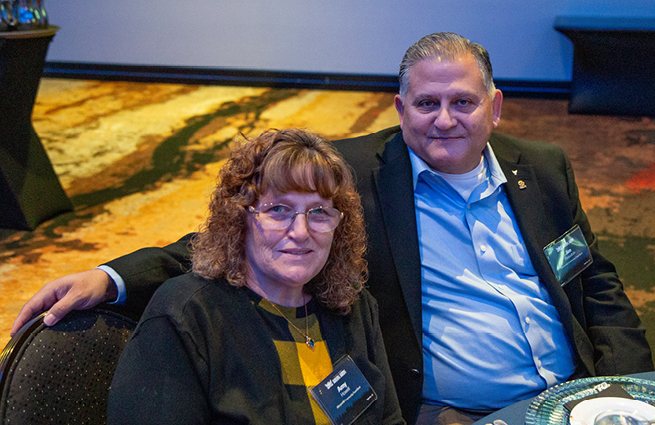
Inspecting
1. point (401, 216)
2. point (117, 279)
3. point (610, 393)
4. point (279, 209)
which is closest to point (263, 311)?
point (279, 209)

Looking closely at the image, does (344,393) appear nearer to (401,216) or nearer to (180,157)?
(401,216)

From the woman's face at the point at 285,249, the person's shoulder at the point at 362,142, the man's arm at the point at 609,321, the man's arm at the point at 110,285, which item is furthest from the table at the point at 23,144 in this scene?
the man's arm at the point at 609,321

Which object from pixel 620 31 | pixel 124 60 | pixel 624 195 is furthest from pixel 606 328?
pixel 124 60

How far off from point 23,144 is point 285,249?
127 inches

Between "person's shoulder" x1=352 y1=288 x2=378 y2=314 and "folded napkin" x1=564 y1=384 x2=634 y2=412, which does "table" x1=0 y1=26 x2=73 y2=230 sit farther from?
"folded napkin" x1=564 y1=384 x2=634 y2=412

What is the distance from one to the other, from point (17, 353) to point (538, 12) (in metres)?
6.50

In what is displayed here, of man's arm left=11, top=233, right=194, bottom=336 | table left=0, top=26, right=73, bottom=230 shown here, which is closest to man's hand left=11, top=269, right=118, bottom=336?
man's arm left=11, top=233, right=194, bottom=336

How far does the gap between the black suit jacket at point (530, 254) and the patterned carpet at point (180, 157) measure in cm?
124

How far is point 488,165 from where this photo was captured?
1.98 metres

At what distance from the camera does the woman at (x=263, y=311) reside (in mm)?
1189

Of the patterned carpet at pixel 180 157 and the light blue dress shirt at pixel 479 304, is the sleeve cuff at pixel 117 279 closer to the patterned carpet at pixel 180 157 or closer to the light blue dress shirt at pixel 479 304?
the light blue dress shirt at pixel 479 304

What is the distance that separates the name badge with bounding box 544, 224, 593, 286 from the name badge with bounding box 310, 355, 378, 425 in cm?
77

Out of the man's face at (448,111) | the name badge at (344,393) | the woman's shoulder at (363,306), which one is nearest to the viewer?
the name badge at (344,393)

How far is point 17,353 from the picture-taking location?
3.79ft
